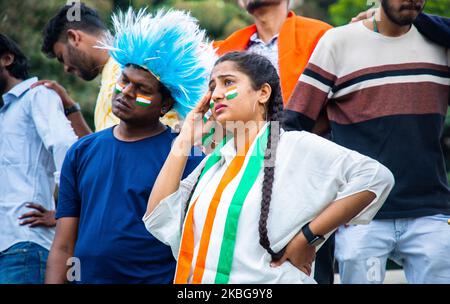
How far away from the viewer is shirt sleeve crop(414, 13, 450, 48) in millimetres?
4555

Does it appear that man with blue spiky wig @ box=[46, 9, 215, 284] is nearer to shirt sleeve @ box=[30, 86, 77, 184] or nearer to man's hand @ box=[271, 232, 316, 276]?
shirt sleeve @ box=[30, 86, 77, 184]

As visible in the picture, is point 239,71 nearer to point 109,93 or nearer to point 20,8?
point 109,93

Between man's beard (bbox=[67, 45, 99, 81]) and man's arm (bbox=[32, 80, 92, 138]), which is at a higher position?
man's beard (bbox=[67, 45, 99, 81])

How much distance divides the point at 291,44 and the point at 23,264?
1.88 meters

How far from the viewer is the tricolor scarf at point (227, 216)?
3469 millimetres

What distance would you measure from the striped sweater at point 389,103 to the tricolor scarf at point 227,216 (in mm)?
924

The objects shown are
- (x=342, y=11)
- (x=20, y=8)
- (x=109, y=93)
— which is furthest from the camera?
(x=342, y=11)

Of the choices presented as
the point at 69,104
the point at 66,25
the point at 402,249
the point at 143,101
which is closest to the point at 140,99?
the point at 143,101

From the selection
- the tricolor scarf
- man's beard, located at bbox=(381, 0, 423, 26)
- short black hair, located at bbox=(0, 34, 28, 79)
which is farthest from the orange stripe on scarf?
short black hair, located at bbox=(0, 34, 28, 79)

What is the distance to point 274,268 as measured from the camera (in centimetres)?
347

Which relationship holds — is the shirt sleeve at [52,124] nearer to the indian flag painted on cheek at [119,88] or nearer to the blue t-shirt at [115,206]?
the blue t-shirt at [115,206]

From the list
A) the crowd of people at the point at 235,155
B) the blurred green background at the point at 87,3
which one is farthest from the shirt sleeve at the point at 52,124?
the blurred green background at the point at 87,3

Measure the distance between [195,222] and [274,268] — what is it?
0.38m
